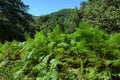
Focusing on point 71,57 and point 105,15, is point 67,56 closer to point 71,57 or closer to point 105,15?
point 71,57

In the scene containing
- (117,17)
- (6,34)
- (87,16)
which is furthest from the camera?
(87,16)

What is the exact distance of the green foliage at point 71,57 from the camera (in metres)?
4.02

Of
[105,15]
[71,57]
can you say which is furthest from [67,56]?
[105,15]

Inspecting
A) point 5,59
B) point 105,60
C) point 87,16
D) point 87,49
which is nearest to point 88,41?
point 87,49

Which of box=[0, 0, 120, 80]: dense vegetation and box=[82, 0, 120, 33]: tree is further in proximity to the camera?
box=[82, 0, 120, 33]: tree

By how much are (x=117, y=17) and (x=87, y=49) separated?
148 feet

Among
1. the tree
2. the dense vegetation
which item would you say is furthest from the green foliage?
the tree

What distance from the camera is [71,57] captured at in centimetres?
443

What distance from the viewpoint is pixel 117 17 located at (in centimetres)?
4850

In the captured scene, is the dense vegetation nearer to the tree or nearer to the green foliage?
the green foliage

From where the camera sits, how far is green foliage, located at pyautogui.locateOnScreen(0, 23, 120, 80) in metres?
4.02

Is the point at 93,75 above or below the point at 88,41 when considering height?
below

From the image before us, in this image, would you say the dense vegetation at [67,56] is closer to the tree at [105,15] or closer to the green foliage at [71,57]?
the green foliage at [71,57]

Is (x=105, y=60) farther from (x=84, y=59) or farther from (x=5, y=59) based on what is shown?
(x=5, y=59)
